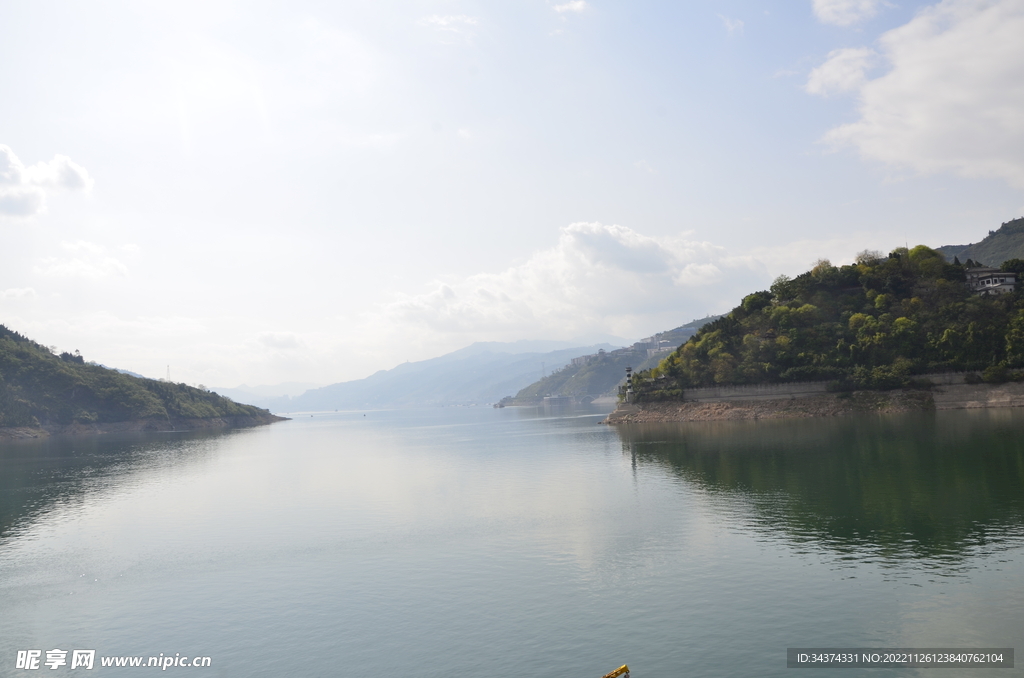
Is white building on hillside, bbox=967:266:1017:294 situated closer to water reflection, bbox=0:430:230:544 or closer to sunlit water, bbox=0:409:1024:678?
sunlit water, bbox=0:409:1024:678

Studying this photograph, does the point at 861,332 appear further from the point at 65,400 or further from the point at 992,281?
the point at 65,400

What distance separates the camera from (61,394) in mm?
172250

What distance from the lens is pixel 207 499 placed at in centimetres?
5697

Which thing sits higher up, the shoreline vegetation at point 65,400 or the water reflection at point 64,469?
the shoreline vegetation at point 65,400

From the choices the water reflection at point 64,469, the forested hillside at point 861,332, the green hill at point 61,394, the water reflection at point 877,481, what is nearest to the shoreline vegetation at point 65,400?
the green hill at point 61,394

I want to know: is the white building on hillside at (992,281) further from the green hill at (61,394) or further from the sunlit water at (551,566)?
the green hill at (61,394)

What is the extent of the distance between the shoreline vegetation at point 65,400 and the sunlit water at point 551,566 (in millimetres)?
123421

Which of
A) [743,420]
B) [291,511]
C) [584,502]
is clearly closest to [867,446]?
[584,502]

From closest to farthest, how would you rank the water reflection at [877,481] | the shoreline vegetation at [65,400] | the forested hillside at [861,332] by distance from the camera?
the water reflection at [877,481]
the forested hillside at [861,332]
the shoreline vegetation at [65,400]

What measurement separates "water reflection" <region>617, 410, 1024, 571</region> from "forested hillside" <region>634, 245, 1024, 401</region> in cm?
1376

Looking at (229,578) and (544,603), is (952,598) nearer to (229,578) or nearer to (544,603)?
(544,603)

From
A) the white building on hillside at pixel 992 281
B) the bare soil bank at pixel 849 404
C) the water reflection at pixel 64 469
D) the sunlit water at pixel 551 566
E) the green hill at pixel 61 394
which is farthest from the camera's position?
the green hill at pixel 61 394

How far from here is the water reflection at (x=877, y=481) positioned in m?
28.3

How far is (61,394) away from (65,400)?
7.92ft
